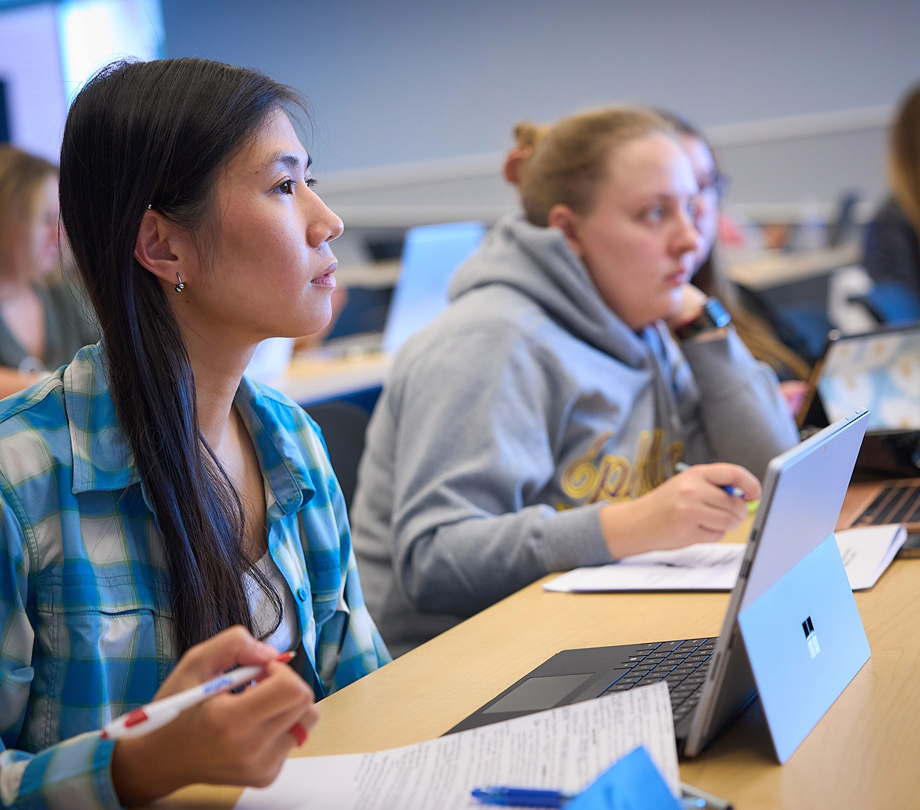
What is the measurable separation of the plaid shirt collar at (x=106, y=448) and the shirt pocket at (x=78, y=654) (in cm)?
8

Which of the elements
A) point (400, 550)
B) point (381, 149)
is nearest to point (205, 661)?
point (400, 550)

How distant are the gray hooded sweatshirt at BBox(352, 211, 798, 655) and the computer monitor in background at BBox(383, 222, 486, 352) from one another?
1.42 metres

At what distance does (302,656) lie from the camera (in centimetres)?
100

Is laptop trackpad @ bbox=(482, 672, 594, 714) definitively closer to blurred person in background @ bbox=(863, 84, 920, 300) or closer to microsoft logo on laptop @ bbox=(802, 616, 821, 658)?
microsoft logo on laptop @ bbox=(802, 616, 821, 658)

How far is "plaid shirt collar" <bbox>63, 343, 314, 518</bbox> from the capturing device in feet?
2.69

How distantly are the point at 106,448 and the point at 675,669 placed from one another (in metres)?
0.50

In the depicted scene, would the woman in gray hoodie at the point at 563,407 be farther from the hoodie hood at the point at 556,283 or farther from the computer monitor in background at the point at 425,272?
the computer monitor in background at the point at 425,272

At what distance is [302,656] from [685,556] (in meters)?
0.47

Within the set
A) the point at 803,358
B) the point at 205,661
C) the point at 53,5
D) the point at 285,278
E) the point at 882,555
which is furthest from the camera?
the point at 53,5

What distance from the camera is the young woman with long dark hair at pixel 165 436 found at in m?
0.78

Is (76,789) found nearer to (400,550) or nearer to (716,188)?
(400,550)

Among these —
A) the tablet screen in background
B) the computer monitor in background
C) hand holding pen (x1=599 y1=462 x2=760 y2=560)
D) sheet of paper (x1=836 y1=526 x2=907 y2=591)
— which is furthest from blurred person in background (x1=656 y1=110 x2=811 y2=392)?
the computer monitor in background

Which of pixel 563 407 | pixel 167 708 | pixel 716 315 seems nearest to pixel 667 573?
pixel 563 407

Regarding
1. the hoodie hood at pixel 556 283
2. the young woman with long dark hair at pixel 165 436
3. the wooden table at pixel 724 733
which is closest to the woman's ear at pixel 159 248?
the young woman with long dark hair at pixel 165 436
